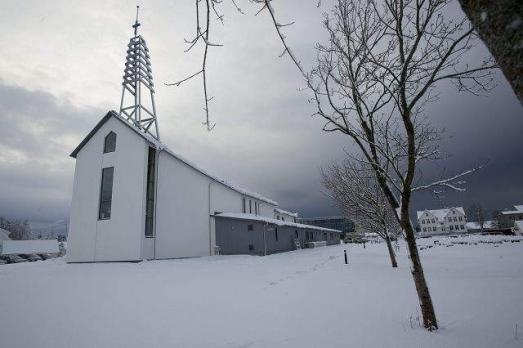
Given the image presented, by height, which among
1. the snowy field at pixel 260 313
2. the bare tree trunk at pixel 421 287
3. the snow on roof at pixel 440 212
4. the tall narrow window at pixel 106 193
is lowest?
the snowy field at pixel 260 313

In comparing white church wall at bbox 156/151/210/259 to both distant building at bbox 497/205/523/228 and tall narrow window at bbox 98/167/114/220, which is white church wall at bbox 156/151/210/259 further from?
distant building at bbox 497/205/523/228

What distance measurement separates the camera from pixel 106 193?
19.3 m

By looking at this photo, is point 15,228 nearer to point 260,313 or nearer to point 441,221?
point 260,313

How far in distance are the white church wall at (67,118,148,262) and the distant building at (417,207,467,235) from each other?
95.0 metres

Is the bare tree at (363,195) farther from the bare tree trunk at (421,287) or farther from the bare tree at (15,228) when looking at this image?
the bare tree at (15,228)

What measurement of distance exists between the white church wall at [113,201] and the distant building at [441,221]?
312ft

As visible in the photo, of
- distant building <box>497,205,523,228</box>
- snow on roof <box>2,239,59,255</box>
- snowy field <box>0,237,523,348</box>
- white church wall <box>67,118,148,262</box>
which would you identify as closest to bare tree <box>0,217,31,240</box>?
snow on roof <box>2,239,59,255</box>

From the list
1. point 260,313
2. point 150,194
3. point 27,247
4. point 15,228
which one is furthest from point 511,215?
point 15,228

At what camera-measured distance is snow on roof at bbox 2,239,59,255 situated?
49.2 metres

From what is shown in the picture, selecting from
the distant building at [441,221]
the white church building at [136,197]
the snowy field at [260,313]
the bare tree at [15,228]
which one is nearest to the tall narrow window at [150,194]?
the white church building at [136,197]

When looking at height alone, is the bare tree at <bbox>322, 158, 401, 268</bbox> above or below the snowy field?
above

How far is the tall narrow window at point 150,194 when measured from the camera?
1872 centimetres

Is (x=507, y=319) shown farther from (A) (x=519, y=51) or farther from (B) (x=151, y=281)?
(B) (x=151, y=281)

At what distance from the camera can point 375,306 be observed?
22.6 ft
